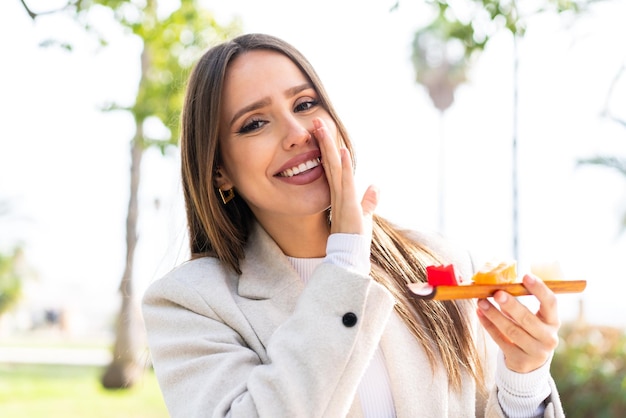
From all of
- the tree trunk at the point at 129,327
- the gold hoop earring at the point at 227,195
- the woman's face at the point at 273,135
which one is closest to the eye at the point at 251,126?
the woman's face at the point at 273,135

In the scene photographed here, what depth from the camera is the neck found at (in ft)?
8.50

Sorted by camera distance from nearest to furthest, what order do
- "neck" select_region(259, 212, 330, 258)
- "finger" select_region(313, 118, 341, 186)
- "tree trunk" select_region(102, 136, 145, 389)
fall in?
"finger" select_region(313, 118, 341, 186)
"neck" select_region(259, 212, 330, 258)
"tree trunk" select_region(102, 136, 145, 389)

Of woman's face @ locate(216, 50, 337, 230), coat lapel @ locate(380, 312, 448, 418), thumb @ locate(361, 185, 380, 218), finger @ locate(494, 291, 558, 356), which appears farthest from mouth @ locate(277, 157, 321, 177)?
finger @ locate(494, 291, 558, 356)

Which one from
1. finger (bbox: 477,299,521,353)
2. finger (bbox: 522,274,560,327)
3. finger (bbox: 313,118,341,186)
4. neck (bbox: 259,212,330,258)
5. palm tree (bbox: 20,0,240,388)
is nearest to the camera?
finger (bbox: 522,274,560,327)

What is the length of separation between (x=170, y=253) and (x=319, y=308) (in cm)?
83

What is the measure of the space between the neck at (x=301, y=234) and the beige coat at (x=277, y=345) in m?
0.05

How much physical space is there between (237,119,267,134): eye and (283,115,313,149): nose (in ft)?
0.33

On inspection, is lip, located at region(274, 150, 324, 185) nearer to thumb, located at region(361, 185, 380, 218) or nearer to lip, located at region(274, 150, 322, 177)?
lip, located at region(274, 150, 322, 177)

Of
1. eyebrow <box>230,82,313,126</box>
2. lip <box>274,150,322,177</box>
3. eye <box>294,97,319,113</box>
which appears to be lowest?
lip <box>274,150,322,177</box>

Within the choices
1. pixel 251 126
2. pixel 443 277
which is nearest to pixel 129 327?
pixel 251 126

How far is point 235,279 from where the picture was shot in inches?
103

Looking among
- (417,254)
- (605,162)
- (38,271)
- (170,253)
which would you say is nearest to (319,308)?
(417,254)

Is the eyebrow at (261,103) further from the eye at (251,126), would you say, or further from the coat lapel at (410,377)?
the coat lapel at (410,377)

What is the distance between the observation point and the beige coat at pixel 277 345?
6.84ft
